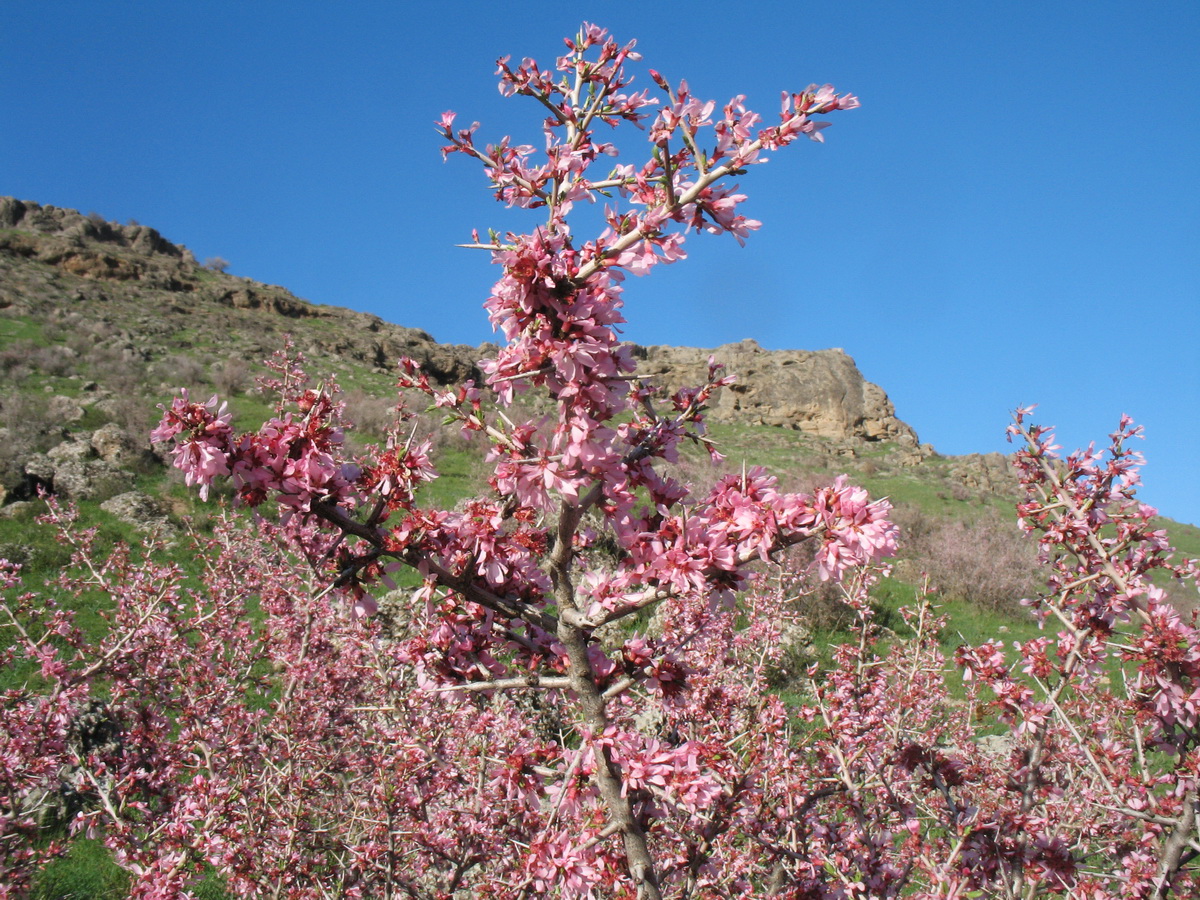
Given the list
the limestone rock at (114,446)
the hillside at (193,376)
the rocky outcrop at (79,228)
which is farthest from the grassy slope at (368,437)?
the rocky outcrop at (79,228)

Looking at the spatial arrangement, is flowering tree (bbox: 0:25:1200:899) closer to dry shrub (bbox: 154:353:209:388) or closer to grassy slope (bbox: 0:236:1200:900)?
grassy slope (bbox: 0:236:1200:900)

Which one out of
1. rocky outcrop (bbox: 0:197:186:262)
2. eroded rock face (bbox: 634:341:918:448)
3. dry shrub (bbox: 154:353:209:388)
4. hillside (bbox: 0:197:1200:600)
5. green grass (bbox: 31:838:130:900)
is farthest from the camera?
rocky outcrop (bbox: 0:197:186:262)

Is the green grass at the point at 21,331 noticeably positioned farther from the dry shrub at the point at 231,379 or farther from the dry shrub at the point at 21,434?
the dry shrub at the point at 21,434

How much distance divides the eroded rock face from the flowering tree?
37340 mm

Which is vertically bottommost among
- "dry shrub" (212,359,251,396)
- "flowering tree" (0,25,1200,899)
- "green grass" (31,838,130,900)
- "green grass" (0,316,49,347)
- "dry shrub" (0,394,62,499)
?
"green grass" (31,838,130,900)

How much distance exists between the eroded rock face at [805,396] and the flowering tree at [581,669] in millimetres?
37340

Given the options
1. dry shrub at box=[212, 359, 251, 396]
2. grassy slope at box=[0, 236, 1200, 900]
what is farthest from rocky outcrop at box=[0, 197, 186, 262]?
dry shrub at box=[212, 359, 251, 396]

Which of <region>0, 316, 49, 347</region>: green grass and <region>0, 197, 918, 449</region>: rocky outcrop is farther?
<region>0, 197, 918, 449</region>: rocky outcrop

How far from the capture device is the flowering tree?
192cm

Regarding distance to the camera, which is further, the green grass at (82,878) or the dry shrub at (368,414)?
the dry shrub at (368,414)

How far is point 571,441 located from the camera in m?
1.84

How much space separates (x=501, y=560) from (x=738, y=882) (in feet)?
10.9

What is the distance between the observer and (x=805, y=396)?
44719 millimetres

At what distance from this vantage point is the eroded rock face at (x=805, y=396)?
4412 centimetres
